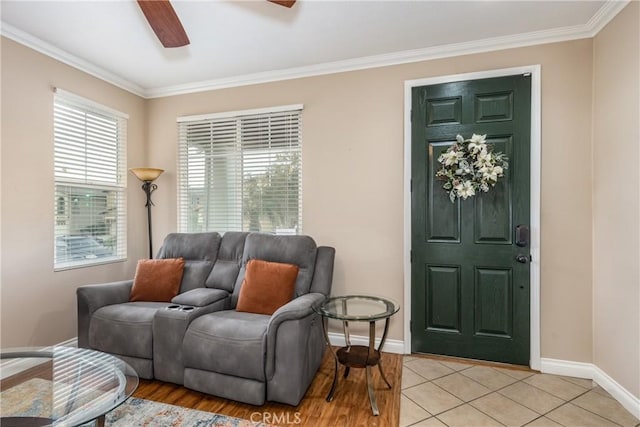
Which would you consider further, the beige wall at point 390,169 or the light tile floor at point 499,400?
the beige wall at point 390,169

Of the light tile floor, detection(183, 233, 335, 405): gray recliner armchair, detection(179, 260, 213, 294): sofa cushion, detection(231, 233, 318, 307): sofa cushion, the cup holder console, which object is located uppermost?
detection(231, 233, 318, 307): sofa cushion

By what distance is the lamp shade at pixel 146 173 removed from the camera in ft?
10.4

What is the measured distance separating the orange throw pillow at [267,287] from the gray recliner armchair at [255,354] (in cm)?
13

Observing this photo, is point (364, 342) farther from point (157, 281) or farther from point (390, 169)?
point (157, 281)

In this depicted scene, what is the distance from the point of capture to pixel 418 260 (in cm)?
271

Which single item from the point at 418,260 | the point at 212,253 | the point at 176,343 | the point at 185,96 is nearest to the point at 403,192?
the point at 418,260

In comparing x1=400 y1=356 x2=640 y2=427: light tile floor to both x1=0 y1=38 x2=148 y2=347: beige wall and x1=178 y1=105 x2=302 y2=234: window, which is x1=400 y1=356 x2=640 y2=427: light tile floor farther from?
x1=0 y1=38 x2=148 y2=347: beige wall

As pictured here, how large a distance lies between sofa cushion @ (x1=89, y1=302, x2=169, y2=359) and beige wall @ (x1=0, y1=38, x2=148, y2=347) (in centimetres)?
63

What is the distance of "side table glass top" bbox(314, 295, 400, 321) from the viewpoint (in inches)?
77.1

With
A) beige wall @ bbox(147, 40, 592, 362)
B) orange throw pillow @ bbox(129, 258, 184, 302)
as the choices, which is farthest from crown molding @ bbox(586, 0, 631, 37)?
orange throw pillow @ bbox(129, 258, 184, 302)

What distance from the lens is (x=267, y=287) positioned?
240 centimetres

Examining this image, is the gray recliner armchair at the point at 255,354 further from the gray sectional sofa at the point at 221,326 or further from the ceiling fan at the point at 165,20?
the ceiling fan at the point at 165,20

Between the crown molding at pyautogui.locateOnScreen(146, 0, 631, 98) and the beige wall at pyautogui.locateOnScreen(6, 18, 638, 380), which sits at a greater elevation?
the crown molding at pyautogui.locateOnScreen(146, 0, 631, 98)

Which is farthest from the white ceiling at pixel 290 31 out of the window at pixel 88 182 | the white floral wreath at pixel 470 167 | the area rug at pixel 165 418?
the area rug at pixel 165 418
